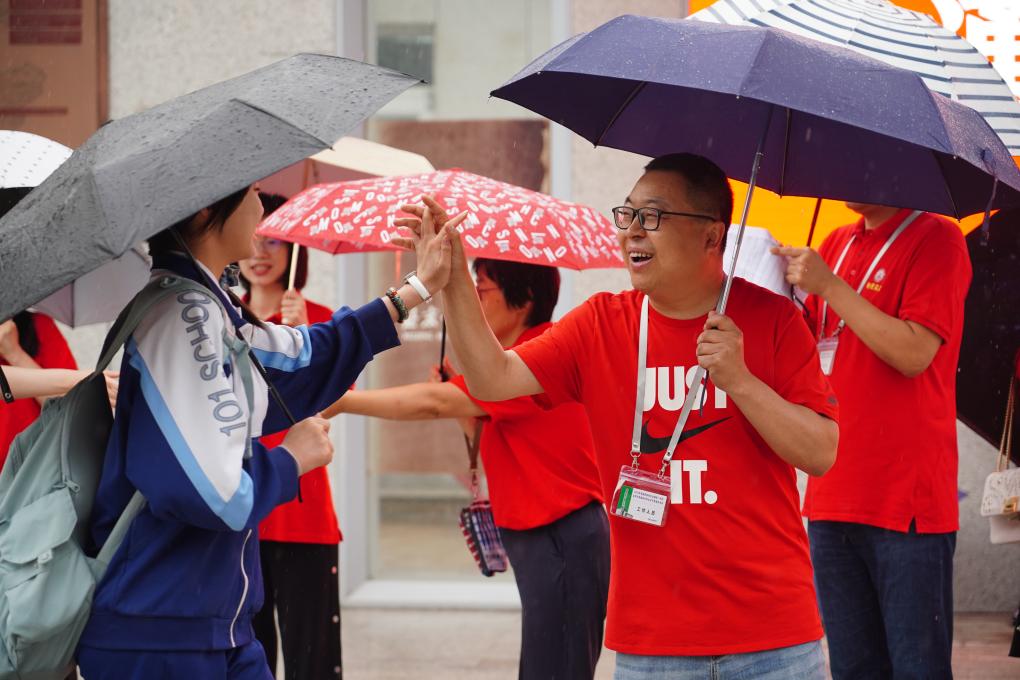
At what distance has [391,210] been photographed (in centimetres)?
374

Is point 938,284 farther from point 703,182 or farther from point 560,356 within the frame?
point 560,356

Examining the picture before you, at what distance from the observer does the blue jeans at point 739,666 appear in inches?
110

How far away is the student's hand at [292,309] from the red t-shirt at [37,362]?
0.77m

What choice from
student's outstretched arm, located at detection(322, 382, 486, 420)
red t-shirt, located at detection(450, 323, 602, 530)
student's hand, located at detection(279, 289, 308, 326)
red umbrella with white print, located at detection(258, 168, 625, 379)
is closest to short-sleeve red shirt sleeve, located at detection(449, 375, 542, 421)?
red t-shirt, located at detection(450, 323, 602, 530)

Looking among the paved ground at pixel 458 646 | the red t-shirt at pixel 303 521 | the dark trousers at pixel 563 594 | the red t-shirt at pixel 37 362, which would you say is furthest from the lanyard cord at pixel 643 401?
the paved ground at pixel 458 646

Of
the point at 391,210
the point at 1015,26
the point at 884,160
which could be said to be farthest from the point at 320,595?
the point at 1015,26

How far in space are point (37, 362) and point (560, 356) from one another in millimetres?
2084

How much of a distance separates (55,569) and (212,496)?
0.37 meters

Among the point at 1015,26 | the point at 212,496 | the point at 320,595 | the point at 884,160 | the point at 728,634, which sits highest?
the point at 1015,26

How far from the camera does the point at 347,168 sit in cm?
507

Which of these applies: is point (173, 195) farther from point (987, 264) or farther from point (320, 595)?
point (987, 264)

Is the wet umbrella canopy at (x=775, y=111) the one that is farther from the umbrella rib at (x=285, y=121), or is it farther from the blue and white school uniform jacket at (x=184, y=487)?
the blue and white school uniform jacket at (x=184, y=487)

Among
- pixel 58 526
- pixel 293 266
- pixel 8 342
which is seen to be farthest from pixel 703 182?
pixel 8 342

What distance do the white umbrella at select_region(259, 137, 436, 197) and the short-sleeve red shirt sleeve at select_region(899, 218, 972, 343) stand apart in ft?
6.94
